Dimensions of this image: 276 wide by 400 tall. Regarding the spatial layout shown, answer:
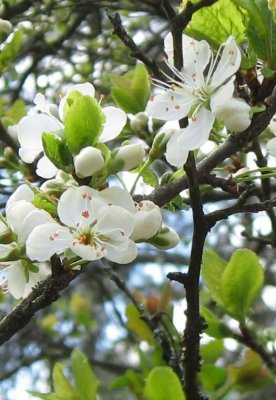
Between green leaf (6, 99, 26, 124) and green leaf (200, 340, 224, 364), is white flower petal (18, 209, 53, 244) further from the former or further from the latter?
green leaf (6, 99, 26, 124)

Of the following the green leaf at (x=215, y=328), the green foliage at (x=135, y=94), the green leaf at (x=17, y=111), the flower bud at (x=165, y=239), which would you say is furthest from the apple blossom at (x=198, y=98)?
the green leaf at (x=17, y=111)

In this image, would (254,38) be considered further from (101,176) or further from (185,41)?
(101,176)

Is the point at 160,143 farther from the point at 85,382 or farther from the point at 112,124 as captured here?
the point at 85,382

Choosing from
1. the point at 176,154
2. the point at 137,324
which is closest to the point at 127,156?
the point at 176,154

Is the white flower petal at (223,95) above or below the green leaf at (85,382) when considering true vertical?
above

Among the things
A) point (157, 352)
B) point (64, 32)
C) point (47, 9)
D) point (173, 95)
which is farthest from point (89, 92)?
point (64, 32)

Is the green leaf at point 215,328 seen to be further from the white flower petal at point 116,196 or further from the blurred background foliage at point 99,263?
the white flower petal at point 116,196

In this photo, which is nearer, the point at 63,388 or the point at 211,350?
the point at 63,388
